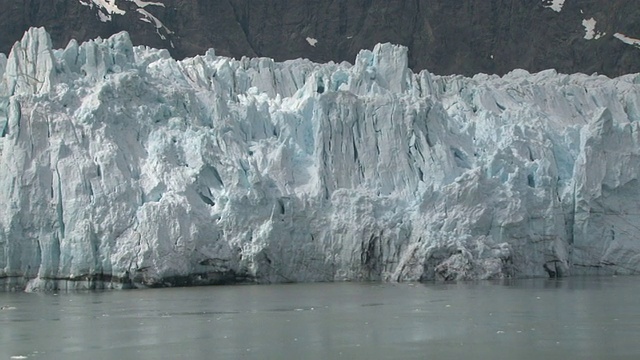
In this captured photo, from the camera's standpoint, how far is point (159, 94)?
971 inches

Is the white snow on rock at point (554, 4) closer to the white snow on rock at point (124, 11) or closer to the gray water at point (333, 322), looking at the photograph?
the white snow on rock at point (124, 11)

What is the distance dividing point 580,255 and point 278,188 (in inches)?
257

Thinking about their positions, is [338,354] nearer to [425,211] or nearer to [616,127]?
[425,211]

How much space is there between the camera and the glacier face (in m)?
22.4

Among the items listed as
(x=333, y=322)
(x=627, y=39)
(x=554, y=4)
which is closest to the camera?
(x=333, y=322)

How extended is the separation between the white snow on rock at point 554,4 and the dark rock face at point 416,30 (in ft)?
0.31

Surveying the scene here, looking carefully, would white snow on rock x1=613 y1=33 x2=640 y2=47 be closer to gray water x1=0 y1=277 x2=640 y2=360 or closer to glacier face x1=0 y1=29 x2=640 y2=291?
glacier face x1=0 y1=29 x2=640 y2=291

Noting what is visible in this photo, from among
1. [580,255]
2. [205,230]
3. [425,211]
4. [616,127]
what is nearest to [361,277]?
[425,211]

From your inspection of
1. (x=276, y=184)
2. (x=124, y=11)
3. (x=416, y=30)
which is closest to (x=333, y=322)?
(x=276, y=184)

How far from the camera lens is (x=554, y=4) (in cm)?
4481

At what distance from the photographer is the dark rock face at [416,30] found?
1677 inches

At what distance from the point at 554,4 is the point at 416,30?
204 inches

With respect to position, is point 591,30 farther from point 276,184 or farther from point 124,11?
point 276,184

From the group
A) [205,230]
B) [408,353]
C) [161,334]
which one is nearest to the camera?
[408,353]
